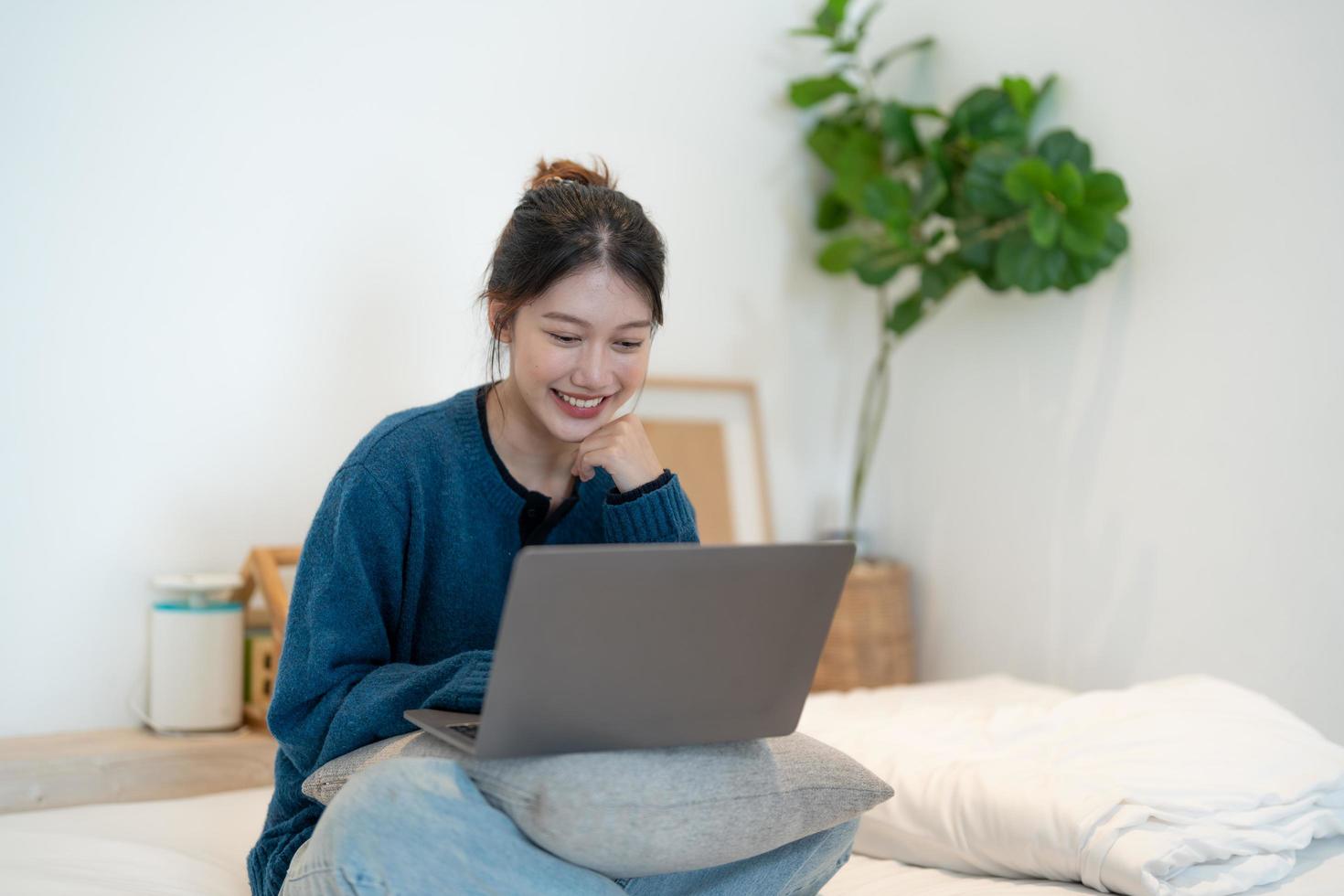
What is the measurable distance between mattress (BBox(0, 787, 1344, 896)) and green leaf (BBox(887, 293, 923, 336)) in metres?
1.34

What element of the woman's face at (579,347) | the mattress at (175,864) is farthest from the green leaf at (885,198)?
the mattress at (175,864)

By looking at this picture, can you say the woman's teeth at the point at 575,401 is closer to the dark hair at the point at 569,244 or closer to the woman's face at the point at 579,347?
the woman's face at the point at 579,347

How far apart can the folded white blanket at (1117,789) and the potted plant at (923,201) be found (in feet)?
2.83

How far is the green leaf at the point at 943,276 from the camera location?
2576 mm

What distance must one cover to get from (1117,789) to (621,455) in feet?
2.46

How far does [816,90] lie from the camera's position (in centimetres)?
278

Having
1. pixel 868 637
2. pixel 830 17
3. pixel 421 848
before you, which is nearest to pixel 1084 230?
pixel 830 17

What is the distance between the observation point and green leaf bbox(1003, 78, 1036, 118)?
96.0 inches

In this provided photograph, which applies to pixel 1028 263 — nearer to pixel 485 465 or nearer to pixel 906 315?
pixel 906 315

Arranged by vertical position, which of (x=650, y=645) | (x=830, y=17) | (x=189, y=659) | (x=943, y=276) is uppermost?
(x=830, y=17)

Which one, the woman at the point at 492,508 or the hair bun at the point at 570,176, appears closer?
the woman at the point at 492,508

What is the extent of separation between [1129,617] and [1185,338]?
56cm

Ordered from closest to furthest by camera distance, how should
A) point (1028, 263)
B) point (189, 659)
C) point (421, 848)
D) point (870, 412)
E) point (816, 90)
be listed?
point (421, 848)
point (189, 659)
point (1028, 263)
point (816, 90)
point (870, 412)

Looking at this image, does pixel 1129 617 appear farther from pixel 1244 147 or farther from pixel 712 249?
pixel 712 249
